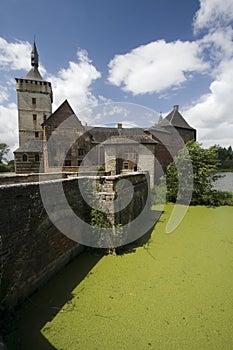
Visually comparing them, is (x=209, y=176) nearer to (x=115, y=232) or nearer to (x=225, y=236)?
(x=225, y=236)

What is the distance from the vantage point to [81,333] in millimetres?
3277

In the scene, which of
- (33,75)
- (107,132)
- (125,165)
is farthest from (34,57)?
(125,165)

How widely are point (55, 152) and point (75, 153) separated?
224 cm

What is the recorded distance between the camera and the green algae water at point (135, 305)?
314cm

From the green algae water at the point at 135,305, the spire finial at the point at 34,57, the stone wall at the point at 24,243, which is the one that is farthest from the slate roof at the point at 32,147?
the spire finial at the point at 34,57

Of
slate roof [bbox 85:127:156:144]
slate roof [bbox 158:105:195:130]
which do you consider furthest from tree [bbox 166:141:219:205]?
slate roof [bbox 85:127:156:144]

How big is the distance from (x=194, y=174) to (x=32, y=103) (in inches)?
1105

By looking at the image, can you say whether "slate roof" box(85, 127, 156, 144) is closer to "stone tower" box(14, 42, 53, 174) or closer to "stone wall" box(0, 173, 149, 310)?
"stone tower" box(14, 42, 53, 174)

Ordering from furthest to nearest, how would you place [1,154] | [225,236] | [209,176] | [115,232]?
[1,154]
[209,176]
[225,236]
[115,232]

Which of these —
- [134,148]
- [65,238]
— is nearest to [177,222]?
[65,238]

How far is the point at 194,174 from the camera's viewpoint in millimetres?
15117

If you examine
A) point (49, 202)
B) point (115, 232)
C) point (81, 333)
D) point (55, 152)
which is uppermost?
point (55, 152)

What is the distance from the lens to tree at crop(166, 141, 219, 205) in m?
15.0

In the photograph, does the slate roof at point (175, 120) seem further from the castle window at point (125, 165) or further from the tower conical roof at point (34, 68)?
the tower conical roof at point (34, 68)
